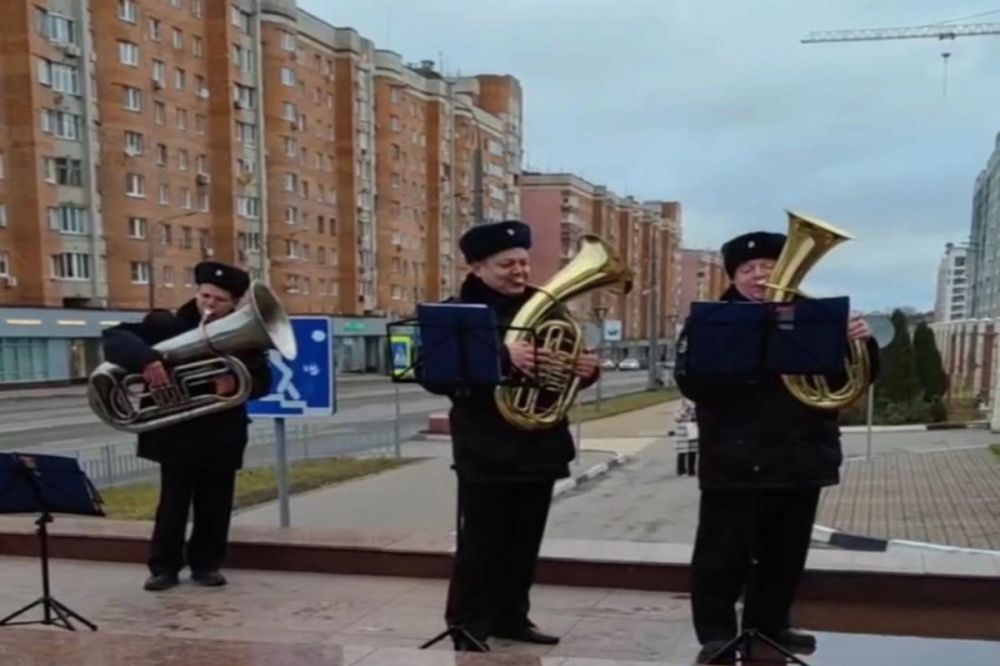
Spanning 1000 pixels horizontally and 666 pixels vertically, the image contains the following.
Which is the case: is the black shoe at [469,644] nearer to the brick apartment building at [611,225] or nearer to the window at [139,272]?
the window at [139,272]

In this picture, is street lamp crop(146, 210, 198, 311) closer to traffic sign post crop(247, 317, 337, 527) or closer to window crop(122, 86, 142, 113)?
window crop(122, 86, 142, 113)

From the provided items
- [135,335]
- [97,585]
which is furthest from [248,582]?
[135,335]

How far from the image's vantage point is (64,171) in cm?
3912

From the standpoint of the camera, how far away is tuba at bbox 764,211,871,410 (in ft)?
12.3

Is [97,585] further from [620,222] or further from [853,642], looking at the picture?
[620,222]

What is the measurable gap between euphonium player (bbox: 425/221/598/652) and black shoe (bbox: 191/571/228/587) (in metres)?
1.81

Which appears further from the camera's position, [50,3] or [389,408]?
[50,3]

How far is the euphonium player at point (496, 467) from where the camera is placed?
394cm

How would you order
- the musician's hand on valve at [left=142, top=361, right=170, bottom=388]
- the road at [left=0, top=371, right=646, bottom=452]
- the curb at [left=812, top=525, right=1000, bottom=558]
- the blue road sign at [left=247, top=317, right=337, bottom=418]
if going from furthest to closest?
the road at [left=0, top=371, right=646, bottom=452], the curb at [left=812, top=525, right=1000, bottom=558], the blue road sign at [left=247, top=317, right=337, bottom=418], the musician's hand on valve at [left=142, top=361, right=170, bottom=388]

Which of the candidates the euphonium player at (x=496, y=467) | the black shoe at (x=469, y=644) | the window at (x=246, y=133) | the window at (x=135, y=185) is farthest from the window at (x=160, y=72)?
the black shoe at (x=469, y=644)

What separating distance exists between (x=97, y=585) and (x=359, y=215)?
54.9 m

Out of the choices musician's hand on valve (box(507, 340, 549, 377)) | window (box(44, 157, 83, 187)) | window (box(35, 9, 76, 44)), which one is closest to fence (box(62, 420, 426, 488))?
musician's hand on valve (box(507, 340, 549, 377))

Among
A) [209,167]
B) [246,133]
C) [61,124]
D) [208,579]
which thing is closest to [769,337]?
[208,579]

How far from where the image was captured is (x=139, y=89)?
42188mm
